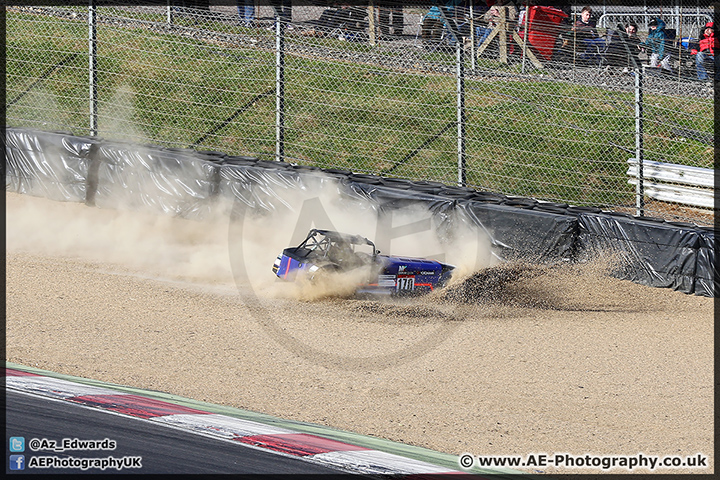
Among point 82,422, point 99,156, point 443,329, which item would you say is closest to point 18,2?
point 99,156

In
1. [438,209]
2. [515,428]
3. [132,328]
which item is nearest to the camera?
[515,428]

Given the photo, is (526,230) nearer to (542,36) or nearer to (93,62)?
(542,36)

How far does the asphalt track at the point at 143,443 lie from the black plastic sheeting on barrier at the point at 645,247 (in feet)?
22.5

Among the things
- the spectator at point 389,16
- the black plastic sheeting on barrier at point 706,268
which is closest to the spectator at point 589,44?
the spectator at point 389,16

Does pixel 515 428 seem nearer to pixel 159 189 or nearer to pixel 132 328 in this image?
pixel 132 328

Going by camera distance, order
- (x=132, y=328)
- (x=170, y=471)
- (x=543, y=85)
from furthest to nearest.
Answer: (x=543, y=85) < (x=132, y=328) < (x=170, y=471)

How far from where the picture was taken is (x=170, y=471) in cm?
394

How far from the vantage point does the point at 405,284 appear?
29.2 ft

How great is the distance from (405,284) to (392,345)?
5.60 ft

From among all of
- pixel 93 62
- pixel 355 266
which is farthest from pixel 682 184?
pixel 93 62

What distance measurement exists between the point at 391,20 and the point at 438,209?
25.1ft

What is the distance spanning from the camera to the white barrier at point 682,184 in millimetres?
12461

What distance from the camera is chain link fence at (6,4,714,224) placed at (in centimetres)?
1289

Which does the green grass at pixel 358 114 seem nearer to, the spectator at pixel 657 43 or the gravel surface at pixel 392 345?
the spectator at pixel 657 43
